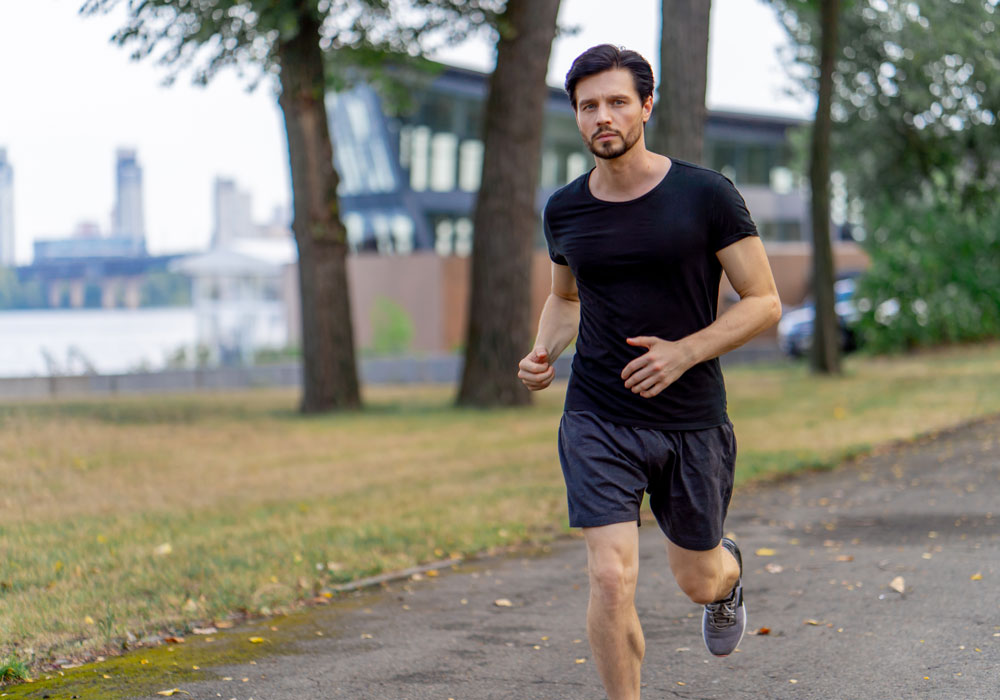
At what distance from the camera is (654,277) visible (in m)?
3.93

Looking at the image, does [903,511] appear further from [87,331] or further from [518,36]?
[87,331]

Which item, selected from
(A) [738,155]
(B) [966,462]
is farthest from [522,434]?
(A) [738,155]

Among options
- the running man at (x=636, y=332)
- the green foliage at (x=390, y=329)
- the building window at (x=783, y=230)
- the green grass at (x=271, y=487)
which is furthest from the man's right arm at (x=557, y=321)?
the building window at (x=783, y=230)

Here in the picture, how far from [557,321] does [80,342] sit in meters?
21.0

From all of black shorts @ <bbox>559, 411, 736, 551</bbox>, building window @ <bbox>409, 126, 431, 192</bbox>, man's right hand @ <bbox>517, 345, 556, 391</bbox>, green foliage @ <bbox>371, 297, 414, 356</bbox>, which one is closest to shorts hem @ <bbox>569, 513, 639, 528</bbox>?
black shorts @ <bbox>559, 411, 736, 551</bbox>

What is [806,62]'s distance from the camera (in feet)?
83.8

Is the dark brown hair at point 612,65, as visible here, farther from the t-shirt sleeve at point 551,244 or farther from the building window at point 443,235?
the building window at point 443,235

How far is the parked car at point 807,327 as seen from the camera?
2736 centimetres

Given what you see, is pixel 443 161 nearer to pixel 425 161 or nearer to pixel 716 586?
pixel 425 161

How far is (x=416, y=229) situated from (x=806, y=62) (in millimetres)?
21371

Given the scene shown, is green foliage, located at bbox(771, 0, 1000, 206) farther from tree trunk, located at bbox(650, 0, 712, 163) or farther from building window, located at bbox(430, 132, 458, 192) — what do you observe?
building window, located at bbox(430, 132, 458, 192)

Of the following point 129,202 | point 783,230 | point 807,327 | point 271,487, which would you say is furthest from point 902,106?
point 783,230

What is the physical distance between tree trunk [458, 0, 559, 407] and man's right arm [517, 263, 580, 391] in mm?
12003

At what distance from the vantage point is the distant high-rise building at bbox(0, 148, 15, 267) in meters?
21.1
